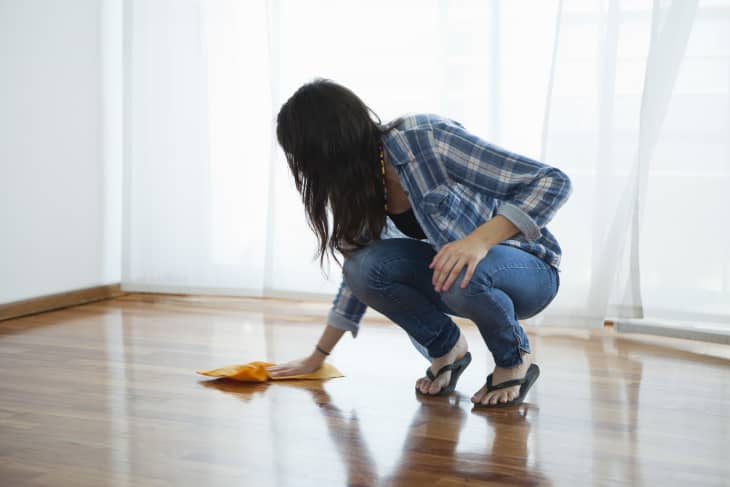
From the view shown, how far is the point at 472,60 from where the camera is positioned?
9.45 ft

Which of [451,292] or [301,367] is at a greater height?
[451,292]

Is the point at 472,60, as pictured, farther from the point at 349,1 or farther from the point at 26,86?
the point at 26,86

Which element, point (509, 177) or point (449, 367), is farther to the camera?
point (449, 367)

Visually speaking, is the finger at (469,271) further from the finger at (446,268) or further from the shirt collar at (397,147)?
the shirt collar at (397,147)

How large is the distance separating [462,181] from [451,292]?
0.21m

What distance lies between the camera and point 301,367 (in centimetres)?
214

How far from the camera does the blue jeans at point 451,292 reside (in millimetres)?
1778

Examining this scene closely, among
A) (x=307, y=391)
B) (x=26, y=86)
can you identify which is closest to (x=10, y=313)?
(x=26, y=86)

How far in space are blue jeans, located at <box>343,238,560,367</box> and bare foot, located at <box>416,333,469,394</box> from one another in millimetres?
32

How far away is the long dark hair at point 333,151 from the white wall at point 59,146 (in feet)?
5.33

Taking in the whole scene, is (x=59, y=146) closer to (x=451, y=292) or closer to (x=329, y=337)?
(x=329, y=337)

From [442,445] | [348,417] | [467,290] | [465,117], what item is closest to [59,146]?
[465,117]

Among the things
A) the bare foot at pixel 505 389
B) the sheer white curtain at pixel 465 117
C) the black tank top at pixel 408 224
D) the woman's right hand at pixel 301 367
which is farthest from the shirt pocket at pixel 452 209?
the sheer white curtain at pixel 465 117

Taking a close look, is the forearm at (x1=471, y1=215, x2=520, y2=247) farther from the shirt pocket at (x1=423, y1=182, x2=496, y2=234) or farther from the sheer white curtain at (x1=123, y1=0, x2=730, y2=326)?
the sheer white curtain at (x1=123, y1=0, x2=730, y2=326)
